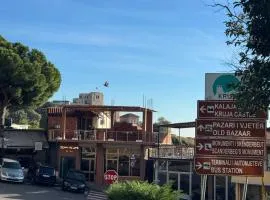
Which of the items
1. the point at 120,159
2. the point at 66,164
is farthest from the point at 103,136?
the point at 66,164

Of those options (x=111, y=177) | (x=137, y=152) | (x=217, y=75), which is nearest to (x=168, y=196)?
(x=111, y=177)

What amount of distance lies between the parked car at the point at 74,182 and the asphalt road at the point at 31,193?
69cm

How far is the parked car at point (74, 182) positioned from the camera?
4378 centimetres

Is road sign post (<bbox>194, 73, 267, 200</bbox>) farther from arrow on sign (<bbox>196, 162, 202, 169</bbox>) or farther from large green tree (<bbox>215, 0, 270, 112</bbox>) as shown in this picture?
large green tree (<bbox>215, 0, 270, 112</bbox>)

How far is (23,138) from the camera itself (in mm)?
56812

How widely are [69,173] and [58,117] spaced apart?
535 inches

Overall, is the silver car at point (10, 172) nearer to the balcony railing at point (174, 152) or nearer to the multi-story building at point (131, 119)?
the balcony railing at point (174, 152)

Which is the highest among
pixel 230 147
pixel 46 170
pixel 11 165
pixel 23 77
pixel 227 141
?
pixel 23 77

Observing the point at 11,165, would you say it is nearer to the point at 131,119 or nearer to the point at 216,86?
the point at 131,119

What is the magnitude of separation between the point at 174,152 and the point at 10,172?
12977mm

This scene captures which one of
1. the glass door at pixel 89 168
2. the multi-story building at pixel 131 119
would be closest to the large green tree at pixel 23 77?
the glass door at pixel 89 168

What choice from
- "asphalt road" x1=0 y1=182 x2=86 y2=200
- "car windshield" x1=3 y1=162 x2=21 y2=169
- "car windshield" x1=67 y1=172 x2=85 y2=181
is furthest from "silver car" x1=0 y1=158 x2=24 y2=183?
"car windshield" x1=67 y1=172 x2=85 y2=181

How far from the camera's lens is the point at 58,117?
188ft

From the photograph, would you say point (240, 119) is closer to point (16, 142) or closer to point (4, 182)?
point (4, 182)
